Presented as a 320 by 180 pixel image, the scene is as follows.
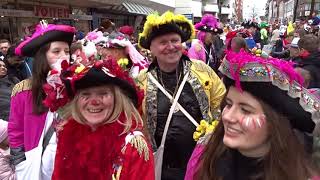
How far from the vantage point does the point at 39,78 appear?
9.86ft

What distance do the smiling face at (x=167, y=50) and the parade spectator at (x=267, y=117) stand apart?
1344 mm

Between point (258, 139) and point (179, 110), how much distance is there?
1.38 metres

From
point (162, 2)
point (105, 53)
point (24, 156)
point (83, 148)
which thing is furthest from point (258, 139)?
point (162, 2)

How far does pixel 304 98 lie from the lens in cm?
164

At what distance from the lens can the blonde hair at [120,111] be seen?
2270mm

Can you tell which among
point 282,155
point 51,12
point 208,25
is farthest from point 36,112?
point 51,12

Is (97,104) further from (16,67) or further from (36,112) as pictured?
(16,67)

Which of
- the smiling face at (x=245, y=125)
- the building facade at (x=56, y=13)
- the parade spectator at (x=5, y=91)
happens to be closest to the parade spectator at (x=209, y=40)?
the building facade at (x=56, y=13)

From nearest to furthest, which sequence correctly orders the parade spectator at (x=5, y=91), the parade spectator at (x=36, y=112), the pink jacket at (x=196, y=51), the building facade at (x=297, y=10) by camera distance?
1. the parade spectator at (x=36, y=112)
2. the parade spectator at (x=5, y=91)
3. the pink jacket at (x=196, y=51)
4. the building facade at (x=297, y=10)

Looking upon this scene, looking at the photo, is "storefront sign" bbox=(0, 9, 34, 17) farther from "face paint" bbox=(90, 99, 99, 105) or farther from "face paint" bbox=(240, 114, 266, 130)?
"face paint" bbox=(240, 114, 266, 130)

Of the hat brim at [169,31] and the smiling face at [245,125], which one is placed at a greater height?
the hat brim at [169,31]

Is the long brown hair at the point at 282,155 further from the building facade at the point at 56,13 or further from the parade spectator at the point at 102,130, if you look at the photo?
the building facade at the point at 56,13

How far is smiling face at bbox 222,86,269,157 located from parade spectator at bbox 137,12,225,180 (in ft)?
4.21

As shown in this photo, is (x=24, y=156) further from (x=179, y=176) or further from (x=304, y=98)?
(x=304, y=98)
